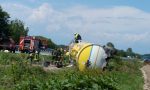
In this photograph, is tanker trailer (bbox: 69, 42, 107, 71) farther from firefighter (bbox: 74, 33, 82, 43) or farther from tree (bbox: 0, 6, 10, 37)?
tree (bbox: 0, 6, 10, 37)

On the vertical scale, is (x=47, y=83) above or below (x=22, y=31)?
below

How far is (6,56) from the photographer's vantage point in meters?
37.3

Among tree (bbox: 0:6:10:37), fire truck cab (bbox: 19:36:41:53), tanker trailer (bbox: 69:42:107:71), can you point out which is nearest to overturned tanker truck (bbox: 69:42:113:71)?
tanker trailer (bbox: 69:42:107:71)

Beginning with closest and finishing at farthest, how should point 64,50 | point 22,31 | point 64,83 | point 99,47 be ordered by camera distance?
point 64,83 < point 99,47 < point 64,50 < point 22,31

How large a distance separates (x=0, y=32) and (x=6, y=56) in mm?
60992

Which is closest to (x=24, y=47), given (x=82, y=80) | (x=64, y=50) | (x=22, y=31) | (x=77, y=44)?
(x=64, y=50)

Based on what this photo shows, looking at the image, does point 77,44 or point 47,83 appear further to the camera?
point 77,44

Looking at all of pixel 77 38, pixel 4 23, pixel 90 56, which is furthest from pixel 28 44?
pixel 4 23

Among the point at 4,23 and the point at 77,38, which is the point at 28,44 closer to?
the point at 77,38

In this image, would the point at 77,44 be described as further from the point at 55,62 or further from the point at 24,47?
the point at 24,47

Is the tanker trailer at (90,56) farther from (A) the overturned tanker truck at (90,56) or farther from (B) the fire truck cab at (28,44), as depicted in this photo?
(B) the fire truck cab at (28,44)

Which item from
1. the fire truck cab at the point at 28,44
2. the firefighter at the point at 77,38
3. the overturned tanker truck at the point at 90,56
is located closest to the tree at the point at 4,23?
the fire truck cab at the point at 28,44

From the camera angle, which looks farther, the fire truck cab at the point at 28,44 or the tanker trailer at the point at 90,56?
the fire truck cab at the point at 28,44

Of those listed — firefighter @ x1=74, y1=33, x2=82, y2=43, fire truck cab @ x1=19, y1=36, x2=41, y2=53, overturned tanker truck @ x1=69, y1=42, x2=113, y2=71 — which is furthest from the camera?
fire truck cab @ x1=19, y1=36, x2=41, y2=53
